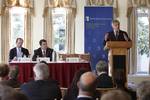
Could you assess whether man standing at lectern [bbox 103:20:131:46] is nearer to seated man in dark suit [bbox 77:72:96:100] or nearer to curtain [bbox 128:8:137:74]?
curtain [bbox 128:8:137:74]

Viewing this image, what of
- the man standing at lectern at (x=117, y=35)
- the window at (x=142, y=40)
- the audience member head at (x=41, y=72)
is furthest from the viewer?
the window at (x=142, y=40)

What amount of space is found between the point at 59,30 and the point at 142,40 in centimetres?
258

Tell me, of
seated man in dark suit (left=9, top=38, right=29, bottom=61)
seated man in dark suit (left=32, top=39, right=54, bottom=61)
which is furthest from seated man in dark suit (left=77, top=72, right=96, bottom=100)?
seated man in dark suit (left=9, top=38, right=29, bottom=61)

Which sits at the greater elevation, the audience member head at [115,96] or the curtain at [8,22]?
the curtain at [8,22]

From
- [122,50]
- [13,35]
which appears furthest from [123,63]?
[13,35]

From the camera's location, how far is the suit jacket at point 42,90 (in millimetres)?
4410

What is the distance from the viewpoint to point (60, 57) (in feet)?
30.6

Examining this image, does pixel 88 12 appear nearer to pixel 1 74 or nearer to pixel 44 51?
pixel 44 51

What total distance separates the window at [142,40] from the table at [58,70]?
392 centimetres

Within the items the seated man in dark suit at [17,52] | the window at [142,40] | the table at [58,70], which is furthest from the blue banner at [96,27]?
the table at [58,70]

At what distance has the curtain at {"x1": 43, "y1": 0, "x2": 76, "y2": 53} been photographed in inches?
478

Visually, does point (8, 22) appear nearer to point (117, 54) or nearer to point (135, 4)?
point (135, 4)

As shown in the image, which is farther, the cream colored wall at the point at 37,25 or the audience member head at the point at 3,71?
the cream colored wall at the point at 37,25

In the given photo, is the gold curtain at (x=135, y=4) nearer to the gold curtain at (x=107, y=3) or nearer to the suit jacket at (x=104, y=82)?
the gold curtain at (x=107, y=3)
